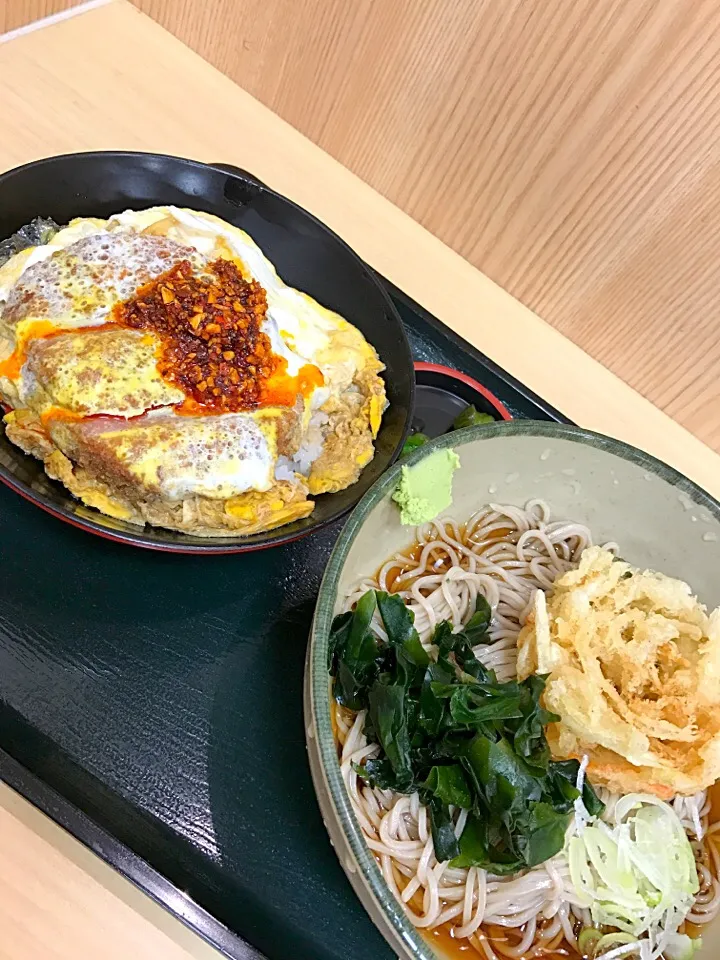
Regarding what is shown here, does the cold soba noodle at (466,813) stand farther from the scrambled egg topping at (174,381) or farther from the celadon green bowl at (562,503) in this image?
the scrambled egg topping at (174,381)

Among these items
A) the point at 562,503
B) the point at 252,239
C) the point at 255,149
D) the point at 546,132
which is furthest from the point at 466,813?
the point at 255,149

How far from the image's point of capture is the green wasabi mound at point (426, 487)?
116 centimetres

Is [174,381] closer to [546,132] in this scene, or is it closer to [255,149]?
[255,149]

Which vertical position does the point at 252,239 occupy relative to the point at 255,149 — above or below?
above

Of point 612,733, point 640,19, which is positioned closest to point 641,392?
point 640,19

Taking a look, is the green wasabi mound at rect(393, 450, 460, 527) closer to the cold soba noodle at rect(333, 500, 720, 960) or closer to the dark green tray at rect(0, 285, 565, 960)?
the cold soba noodle at rect(333, 500, 720, 960)

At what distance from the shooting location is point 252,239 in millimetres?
1517

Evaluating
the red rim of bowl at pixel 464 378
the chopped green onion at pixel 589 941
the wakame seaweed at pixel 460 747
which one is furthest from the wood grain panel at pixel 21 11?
the chopped green onion at pixel 589 941

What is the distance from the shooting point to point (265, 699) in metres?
1.22

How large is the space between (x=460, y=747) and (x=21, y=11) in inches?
71.0

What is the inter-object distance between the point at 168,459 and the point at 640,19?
1239 millimetres

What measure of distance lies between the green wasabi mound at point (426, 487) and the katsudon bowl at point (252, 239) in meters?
0.11

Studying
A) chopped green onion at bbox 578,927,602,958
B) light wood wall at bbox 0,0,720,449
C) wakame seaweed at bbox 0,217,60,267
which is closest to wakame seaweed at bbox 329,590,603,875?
chopped green onion at bbox 578,927,602,958

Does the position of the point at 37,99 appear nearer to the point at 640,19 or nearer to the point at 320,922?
the point at 640,19
